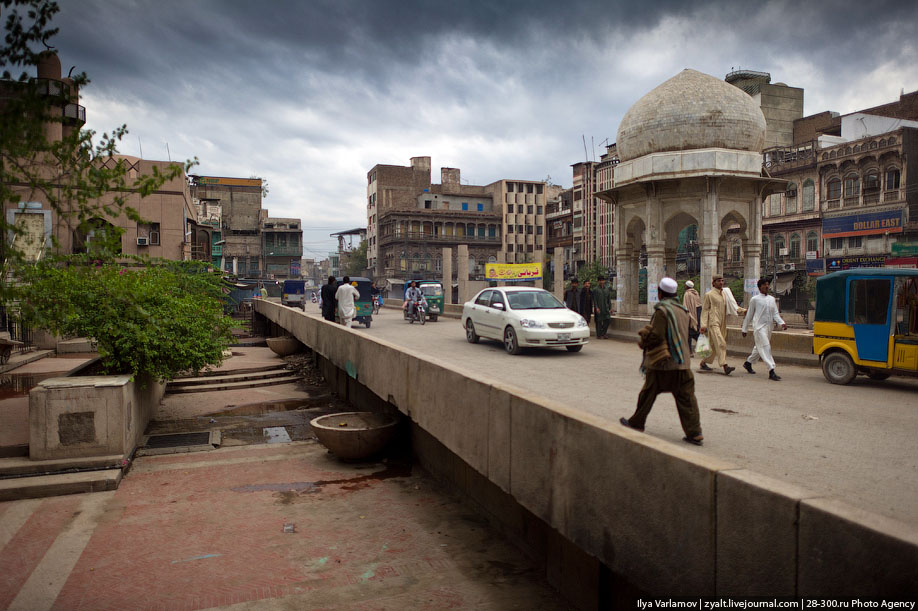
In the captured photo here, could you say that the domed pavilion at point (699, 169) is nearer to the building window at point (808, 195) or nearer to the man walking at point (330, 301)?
the man walking at point (330, 301)

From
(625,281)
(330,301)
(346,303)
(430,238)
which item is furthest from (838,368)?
(430,238)

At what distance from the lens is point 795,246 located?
4481 centimetres

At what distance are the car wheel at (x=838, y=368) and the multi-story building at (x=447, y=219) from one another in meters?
74.7

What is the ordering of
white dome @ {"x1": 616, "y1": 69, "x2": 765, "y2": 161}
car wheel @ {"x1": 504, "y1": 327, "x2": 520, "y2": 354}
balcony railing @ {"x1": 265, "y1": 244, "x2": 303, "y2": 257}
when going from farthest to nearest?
balcony railing @ {"x1": 265, "y1": 244, "x2": 303, "y2": 257}, white dome @ {"x1": 616, "y1": 69, "x2": 765, "y2": 161}, car wheel @ {"x1": 504, "y1": 327, "x2": 520, "y2": 354}

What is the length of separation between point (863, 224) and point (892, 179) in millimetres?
3030

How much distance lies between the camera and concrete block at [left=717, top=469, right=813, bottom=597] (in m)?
2.77

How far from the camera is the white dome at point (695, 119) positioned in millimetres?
21219

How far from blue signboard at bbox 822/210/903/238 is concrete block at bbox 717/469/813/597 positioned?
138 ft

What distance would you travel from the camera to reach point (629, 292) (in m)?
22.9

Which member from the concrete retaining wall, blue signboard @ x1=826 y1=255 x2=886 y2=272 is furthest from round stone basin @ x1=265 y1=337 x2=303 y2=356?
blue signboard @ x1=826 y1=255 x2=886 y2=272

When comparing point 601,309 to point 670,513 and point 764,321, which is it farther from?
point 670,513

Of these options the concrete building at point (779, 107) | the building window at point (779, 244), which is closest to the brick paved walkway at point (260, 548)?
the building window at point (779, 244)

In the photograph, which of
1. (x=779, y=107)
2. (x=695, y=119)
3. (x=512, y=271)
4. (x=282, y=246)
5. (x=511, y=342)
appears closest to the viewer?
(x=511, y=342)

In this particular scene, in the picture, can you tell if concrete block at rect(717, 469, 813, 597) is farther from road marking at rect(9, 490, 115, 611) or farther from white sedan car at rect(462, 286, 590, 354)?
white sedan car at rect(462, 286, 590, 354)
